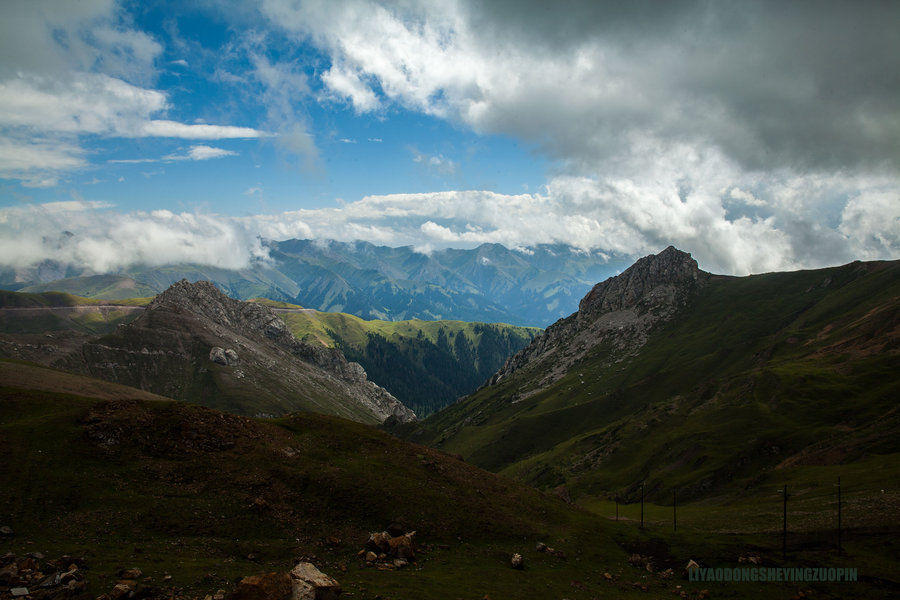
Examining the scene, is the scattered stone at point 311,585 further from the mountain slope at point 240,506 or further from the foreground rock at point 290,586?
the mountain slope at point 240,506

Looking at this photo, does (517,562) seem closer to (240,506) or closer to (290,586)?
(290,586)

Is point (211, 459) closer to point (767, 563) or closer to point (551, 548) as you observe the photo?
point (551, 548)

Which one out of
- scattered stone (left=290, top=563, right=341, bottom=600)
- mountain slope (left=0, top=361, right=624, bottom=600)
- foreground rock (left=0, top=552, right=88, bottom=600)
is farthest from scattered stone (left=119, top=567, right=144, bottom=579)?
scattered stone (left=290, top=563, right=341, bottom=600)

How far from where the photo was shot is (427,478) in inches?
2766

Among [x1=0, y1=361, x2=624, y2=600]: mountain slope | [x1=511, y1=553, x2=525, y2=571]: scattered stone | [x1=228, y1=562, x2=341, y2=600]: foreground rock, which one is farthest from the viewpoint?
[x1=511, y1=553, x2=525, y2=571]: scattered stone

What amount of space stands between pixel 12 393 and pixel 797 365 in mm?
208761

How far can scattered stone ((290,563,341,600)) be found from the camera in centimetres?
3384

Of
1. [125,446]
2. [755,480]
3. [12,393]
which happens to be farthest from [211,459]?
[755,480]

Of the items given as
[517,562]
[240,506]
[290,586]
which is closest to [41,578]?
[290,586]

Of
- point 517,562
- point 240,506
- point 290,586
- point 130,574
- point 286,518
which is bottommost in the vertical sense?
point 517,562

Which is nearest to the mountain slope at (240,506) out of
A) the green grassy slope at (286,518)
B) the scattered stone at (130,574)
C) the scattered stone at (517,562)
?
the green grassy slope at (286,518)

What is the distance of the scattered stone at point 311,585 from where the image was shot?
33844 millimetres

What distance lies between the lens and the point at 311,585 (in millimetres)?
34812

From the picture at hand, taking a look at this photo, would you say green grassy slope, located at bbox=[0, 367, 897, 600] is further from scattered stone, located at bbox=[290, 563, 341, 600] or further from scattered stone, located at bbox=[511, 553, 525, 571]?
scattered stone, located at bbox=[290, 563, 341, 600]
